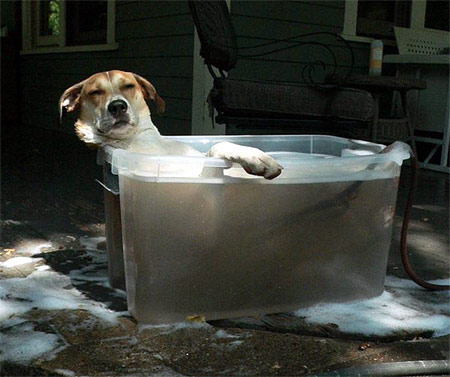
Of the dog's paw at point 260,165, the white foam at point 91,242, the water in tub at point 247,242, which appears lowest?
the white foam at point 91,242

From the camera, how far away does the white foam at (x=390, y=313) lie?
1.74 metres

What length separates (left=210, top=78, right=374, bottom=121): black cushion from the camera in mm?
3455

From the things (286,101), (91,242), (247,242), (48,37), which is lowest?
(91,242)

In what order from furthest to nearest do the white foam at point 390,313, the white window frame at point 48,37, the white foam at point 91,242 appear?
the white window frame at point 48,37, the white foam at point 91,242, the white foam at point 390,313

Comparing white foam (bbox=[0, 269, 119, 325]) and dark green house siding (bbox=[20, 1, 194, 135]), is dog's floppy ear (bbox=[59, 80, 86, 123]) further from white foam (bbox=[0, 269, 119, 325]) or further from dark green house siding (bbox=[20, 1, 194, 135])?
dark green house siding (bbox=[20, 1, 194, 135])

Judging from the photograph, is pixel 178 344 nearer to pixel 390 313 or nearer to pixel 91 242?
pixel 390 313

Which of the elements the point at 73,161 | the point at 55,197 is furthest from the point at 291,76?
the point at 55,197

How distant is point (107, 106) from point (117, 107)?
0.03 meters

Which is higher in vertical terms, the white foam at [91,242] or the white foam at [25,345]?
the white foam at [25,345]

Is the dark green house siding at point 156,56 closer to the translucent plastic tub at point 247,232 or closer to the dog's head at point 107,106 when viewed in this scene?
the dog's head at point 107,106

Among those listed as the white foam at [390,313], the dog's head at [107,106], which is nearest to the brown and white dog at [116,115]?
the dog's head at [107,106]

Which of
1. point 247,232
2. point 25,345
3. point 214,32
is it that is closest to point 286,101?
point 214,32

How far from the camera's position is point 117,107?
5.95 ft

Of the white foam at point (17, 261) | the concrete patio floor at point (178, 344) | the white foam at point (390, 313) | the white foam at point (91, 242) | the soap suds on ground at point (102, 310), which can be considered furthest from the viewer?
the white foam at point (91, 242)
